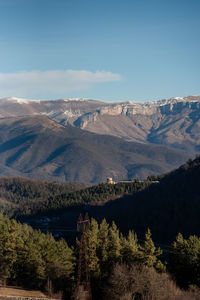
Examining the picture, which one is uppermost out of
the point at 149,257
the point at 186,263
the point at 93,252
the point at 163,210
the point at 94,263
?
the point at 149,257

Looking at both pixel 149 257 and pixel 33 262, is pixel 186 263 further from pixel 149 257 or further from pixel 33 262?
pixel 33 262

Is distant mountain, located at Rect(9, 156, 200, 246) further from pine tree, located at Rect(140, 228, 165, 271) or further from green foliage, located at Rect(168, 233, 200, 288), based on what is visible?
pine tree, located at Rect(140, 228, 165, 271)

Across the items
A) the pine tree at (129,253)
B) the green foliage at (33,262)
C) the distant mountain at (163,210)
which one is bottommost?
the distant mountain at (163,210)

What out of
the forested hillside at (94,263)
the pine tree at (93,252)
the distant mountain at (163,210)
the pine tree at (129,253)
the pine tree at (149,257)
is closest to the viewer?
the forested hillside at (94,263)

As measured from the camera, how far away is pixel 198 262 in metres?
77.6

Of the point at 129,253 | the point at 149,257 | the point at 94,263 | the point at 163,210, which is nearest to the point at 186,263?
the point at 149,257

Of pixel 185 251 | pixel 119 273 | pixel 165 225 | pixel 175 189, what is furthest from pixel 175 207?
pixel 119 273

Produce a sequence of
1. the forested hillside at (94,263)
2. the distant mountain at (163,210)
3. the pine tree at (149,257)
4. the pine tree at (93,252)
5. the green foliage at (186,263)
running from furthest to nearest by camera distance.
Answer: the distant mountain at (163,210), the pine tree at (93,252), the green foliage at (186,263), the pine tree at (149,257), the forested hillside at (94,263)

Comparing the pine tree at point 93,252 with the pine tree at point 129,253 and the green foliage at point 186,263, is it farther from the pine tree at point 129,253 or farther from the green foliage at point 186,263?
the green foliage at point 186,263

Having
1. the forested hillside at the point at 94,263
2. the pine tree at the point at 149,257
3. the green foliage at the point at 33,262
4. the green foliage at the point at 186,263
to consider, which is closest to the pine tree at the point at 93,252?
the forested hillside at the point at 94,263

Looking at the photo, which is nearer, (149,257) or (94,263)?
→ (149,257)

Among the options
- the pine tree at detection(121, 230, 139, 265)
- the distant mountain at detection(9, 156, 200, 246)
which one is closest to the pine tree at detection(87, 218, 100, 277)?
the pine tree at detection(121, 230, 139, 265)

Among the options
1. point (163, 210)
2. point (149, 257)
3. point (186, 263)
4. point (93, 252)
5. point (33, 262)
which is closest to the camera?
point (149, 257)

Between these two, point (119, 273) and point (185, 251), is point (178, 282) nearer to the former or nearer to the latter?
point (185, 251)
